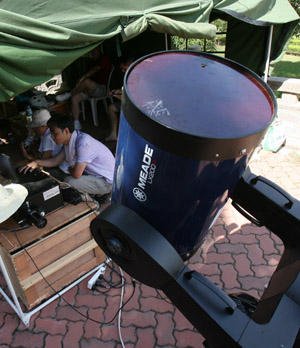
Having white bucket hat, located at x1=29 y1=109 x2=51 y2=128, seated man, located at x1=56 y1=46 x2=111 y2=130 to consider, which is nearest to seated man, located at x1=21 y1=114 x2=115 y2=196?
white bucket hat, located at x1=29 y1=109 x2=51 y2=128

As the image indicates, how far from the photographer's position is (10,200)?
1607mm

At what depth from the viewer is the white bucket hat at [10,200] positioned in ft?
5.10

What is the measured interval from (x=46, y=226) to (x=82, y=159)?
2.57ft

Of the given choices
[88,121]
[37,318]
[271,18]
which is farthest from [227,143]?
[88,121]

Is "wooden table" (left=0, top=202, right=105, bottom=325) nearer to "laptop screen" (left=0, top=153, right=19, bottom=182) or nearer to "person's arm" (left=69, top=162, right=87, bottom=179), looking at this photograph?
"laptop screen" (left=0, top=153, right=19, bottom=182)

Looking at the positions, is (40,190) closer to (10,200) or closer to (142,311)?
(10,200)

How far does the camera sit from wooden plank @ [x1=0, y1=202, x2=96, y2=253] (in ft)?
6.49

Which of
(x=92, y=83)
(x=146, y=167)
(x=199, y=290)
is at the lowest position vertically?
(x=92, y=83)

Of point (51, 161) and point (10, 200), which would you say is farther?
point (51, 161)

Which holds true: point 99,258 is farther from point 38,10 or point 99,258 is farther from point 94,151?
point 38,10

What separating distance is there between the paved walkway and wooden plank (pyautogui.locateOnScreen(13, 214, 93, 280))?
0.39m

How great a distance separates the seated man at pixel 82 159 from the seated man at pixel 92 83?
2395 millimetres

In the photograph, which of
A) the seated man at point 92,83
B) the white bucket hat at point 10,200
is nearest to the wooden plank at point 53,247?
the white bucket hat at point 10,200

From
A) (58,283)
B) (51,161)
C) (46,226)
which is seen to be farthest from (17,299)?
(51,161)
